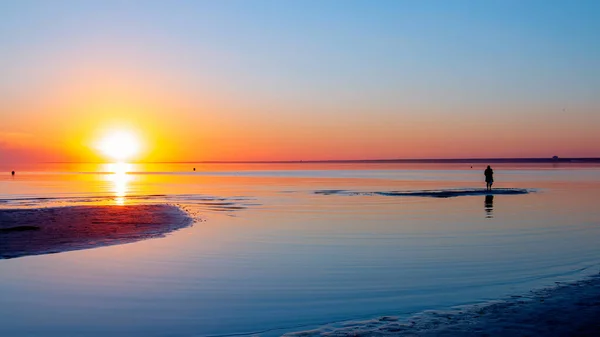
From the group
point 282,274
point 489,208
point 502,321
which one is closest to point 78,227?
point 282,274

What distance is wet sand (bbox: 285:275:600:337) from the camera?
9820 mm

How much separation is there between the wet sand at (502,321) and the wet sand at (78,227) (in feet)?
43.2

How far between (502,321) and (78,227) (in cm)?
2046

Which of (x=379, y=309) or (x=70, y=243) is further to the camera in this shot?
(x=70, y=243)

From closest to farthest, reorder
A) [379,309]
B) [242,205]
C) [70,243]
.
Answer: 1. [379,309]
2. [70,243]
3. [242,205]

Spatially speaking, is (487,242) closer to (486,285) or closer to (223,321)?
(486,285)

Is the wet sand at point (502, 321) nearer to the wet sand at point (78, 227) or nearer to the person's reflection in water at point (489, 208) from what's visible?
the wet sand at point (78, 227)

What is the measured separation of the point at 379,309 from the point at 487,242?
35.2 ft

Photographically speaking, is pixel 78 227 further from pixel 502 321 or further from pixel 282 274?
pixel 502 321

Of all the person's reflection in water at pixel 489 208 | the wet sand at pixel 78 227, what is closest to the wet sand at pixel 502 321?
the wet sand at pixel 78 227

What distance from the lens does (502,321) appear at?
1040 cm

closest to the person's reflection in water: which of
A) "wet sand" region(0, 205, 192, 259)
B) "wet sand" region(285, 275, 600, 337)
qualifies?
"wet sand" region(0, 205, 192, 259)

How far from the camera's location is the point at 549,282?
556 inches

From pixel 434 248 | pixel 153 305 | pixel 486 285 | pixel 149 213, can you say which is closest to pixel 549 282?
pixel 486 285
